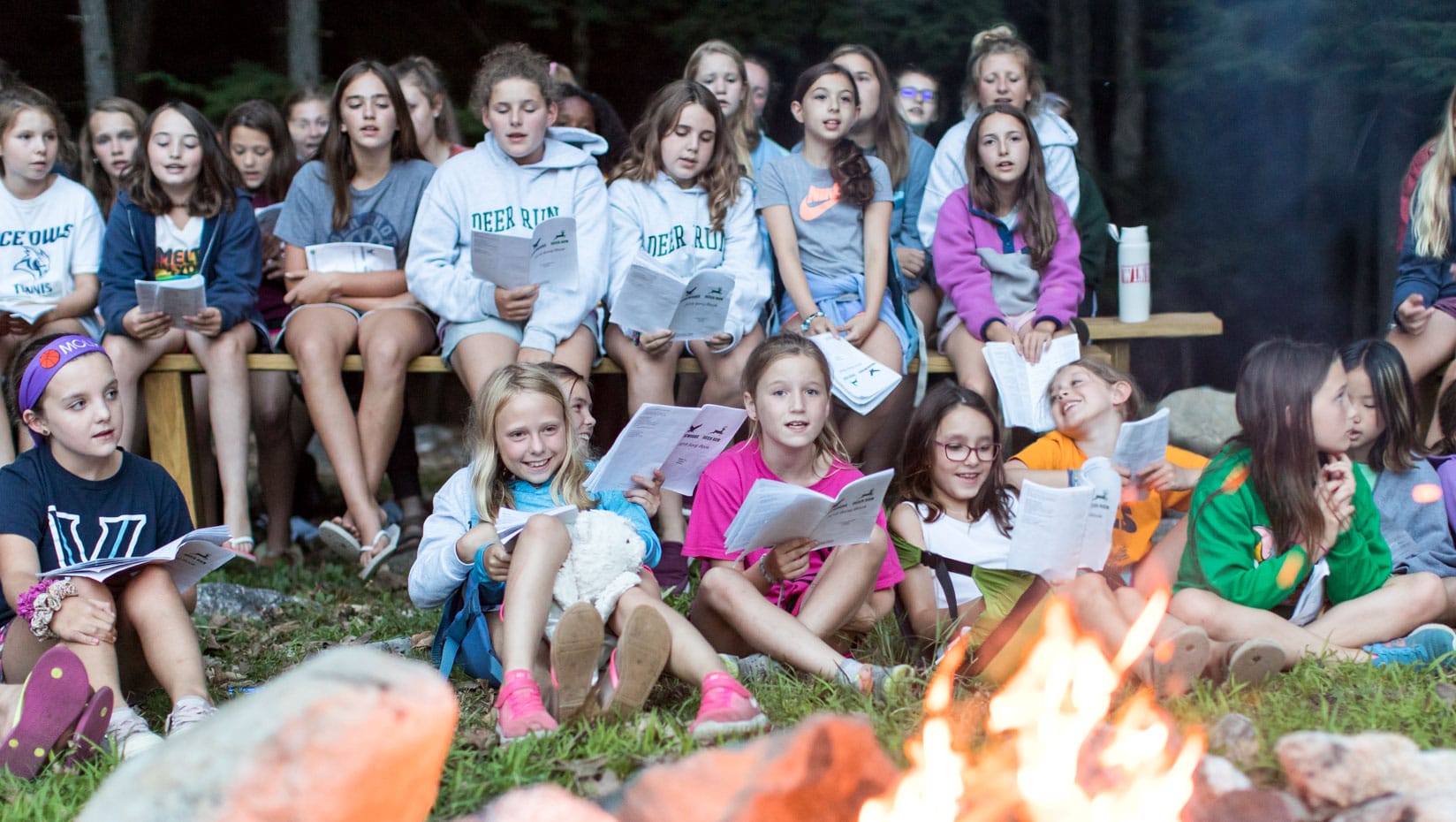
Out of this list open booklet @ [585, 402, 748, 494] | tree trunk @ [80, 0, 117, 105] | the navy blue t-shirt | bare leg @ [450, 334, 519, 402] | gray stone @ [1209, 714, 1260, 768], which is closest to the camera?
gray stone @ [1209, 714, 1260, 768]

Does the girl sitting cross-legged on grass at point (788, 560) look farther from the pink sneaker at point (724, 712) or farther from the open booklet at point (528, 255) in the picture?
the open booklet at point (528, 255)

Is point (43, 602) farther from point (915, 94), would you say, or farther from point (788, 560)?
point (915, 94)

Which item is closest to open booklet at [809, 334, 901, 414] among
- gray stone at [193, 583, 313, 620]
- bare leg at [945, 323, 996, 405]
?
bare leg at [945, 323, 996, 405]

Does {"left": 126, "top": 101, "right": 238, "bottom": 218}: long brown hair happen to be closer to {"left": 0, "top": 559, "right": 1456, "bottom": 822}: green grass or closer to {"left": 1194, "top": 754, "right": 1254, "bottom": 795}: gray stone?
{"left": 0, "top": 559, "right": 1456, "bottom": 822}: green grass

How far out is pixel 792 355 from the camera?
3848 millimetres

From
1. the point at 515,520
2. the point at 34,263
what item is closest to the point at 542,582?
the point at 515,520

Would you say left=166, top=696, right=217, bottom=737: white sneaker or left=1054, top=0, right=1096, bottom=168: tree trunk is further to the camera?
left=1054, top=0, right=1096, bottom=168: tree trunk

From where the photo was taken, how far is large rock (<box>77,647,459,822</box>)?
1.96 metres

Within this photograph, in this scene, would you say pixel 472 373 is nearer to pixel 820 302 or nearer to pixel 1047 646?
pixel 820 302

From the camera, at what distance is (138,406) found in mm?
5316

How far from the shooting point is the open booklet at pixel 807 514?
318cm

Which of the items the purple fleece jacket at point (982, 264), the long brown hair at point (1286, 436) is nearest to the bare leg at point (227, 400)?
the purple fleece jacket at point (982, 264)

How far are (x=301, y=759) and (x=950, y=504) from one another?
240 cm

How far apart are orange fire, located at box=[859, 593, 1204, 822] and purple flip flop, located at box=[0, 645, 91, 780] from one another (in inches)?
71.0
